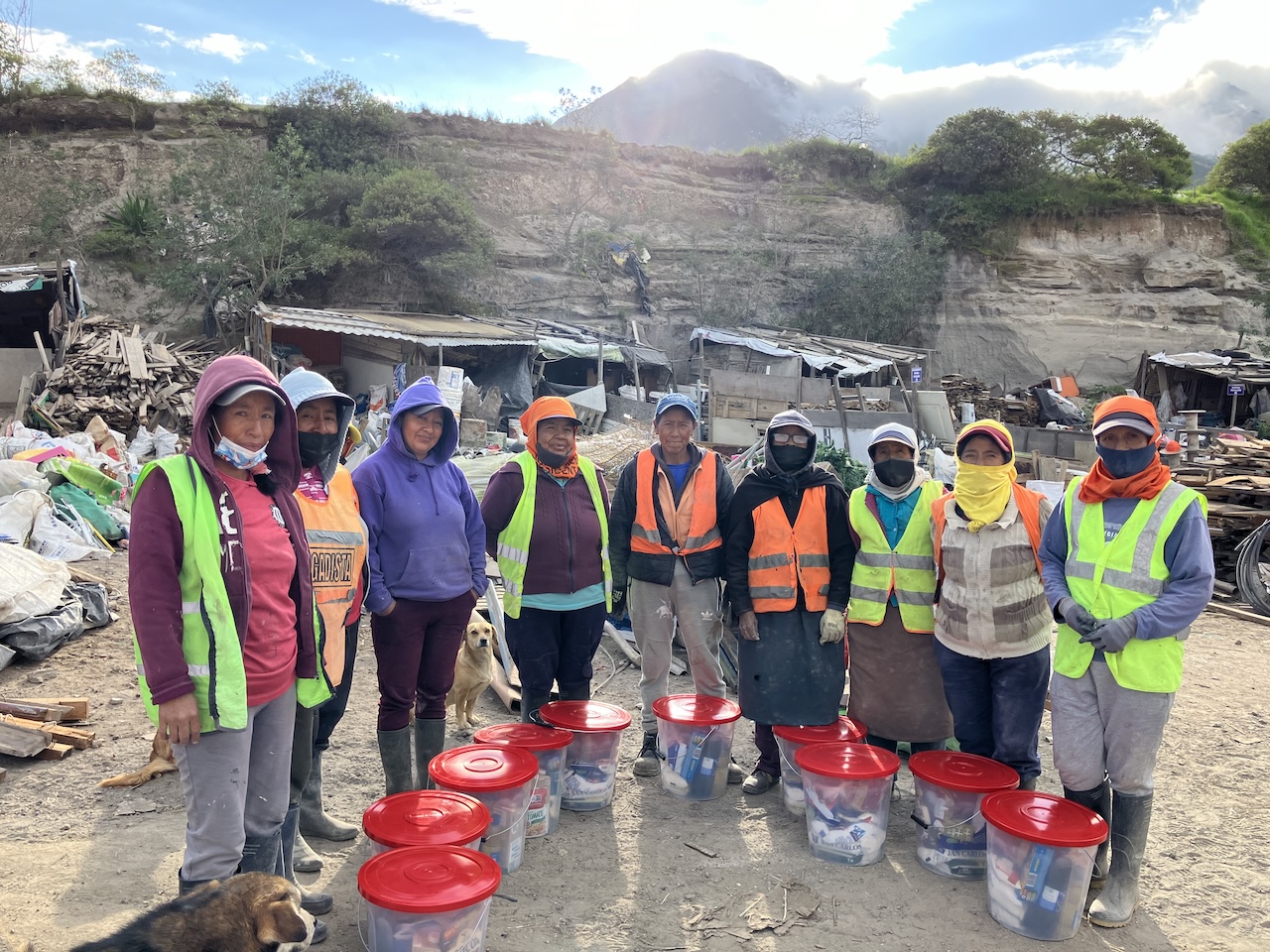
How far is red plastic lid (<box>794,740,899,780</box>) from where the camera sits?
11.1ft

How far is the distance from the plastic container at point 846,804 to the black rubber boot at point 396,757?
5.68ft

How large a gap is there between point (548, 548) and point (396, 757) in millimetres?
1155

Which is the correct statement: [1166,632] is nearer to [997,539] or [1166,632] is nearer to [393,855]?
[997,539]

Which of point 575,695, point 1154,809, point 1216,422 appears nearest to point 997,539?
point 1154,809

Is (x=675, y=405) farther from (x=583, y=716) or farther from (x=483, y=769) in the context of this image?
(x=483, y=769)

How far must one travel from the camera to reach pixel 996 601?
11.5ft

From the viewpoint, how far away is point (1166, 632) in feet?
9.61

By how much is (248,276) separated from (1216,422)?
25088mm

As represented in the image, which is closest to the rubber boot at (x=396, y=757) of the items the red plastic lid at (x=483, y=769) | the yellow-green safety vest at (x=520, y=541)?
the red plastic lid at (x=483, y=769)

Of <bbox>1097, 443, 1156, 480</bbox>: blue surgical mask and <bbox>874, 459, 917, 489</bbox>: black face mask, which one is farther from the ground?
<bbox>1097, 443, 1156, 480</bbox>: blue surgical mask

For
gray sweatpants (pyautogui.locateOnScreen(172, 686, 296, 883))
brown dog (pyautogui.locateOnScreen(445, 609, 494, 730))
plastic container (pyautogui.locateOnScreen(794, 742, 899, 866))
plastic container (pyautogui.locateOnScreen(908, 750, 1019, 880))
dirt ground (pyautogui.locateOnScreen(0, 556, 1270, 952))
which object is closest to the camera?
gray sweatpants (pyautogui.locateOnScreen(172, 686, 296, 883))

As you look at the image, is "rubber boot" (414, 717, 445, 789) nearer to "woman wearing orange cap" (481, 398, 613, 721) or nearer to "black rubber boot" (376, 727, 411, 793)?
"black rubber boot" (376, 727, 411, 793)

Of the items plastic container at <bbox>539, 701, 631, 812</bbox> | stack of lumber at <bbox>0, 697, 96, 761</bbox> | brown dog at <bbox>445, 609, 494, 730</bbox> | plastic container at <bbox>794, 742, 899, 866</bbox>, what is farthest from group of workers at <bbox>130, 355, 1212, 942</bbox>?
stack of lumber at <bbox>0, 697, 96, 761</bbox>

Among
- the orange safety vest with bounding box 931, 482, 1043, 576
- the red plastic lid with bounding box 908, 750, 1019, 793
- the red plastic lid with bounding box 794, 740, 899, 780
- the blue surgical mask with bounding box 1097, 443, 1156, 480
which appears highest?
the blue surgical mask with bounding box 1097, 443, 1156, 480
